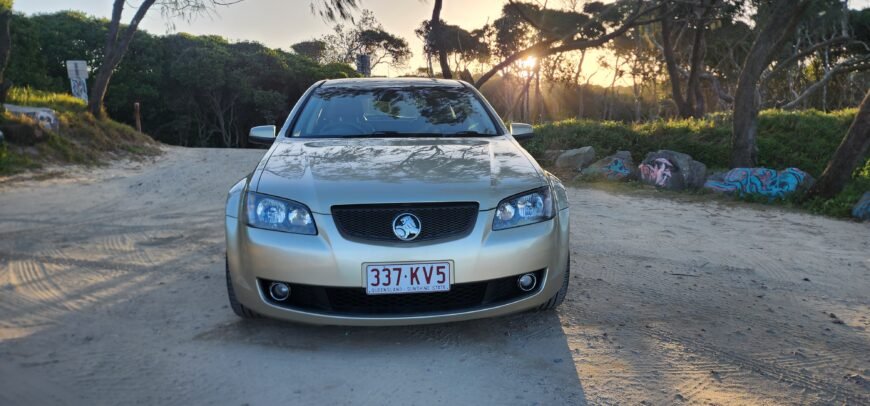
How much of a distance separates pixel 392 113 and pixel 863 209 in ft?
18.6

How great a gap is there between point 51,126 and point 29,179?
2949 millimetres

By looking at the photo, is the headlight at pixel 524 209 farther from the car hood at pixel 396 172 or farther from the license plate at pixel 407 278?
the license plate at pixel 407 278

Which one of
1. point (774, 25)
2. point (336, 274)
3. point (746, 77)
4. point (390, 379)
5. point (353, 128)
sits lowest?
point (390, 379)

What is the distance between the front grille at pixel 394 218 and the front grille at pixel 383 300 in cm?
25

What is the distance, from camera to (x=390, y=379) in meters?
2.80

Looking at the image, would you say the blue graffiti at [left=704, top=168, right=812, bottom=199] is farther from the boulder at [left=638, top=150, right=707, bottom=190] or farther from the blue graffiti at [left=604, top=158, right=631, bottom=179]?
the blue graffiti at [left=604, top=158, right=631, bottom=179]

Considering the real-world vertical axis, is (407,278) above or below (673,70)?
below

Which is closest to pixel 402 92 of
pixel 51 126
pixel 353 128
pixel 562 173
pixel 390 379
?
pixel 353 128

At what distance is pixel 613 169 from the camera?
10258mm

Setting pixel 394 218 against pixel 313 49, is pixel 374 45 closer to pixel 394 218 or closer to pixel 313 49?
pixel 313 49

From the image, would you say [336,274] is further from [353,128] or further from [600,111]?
[600,111]

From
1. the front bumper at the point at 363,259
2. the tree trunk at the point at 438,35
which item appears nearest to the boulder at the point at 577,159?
the tree trunk at the point at 438,35

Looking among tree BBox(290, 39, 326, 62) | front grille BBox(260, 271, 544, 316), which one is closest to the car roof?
front grille BBox(260, 271, 544, 316)

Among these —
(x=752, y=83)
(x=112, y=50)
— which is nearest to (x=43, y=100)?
(x=112, y=50)
